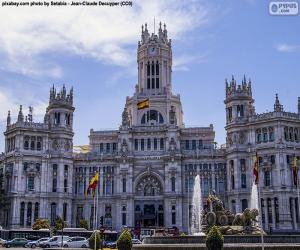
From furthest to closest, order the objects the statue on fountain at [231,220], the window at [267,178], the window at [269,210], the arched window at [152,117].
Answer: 1. the arched window at [152,117]
2. the window at [267,178]
3. the window at [269,210]
4. the statue on fountain at [231,220]

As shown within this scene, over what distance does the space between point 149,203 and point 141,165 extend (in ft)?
26.6

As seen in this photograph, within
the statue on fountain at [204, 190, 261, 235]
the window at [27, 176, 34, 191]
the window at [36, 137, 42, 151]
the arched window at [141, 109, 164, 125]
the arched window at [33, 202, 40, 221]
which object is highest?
the arched window at [141, 109, 164, 125]

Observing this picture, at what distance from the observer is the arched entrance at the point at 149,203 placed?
10362 cm

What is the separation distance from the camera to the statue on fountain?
48169 millimetres

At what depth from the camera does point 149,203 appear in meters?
104

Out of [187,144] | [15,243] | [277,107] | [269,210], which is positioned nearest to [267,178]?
[269,210]

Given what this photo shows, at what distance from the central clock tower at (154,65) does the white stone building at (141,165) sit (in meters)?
9.64

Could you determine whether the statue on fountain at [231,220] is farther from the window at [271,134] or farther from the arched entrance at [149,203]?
the arched entrance at [149,203]

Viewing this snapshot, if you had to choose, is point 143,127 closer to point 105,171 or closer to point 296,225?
point 105,171

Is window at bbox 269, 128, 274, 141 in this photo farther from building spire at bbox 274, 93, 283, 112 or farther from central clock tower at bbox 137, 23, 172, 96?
central clock tower at bbox 137, 23, 172, 96

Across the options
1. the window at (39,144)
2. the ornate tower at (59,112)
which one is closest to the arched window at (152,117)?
the ornate tower at (59,112)

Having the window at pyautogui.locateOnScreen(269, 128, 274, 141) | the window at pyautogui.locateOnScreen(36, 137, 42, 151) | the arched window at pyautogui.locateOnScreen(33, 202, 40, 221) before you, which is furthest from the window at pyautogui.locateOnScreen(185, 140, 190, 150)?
the arched window at pyautogui.locateOnScreen(33, 202, 40, 221)

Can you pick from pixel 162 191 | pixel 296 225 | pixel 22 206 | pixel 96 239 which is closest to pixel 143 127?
pixel 162 191

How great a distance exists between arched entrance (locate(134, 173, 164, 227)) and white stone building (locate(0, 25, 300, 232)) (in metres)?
0.21
